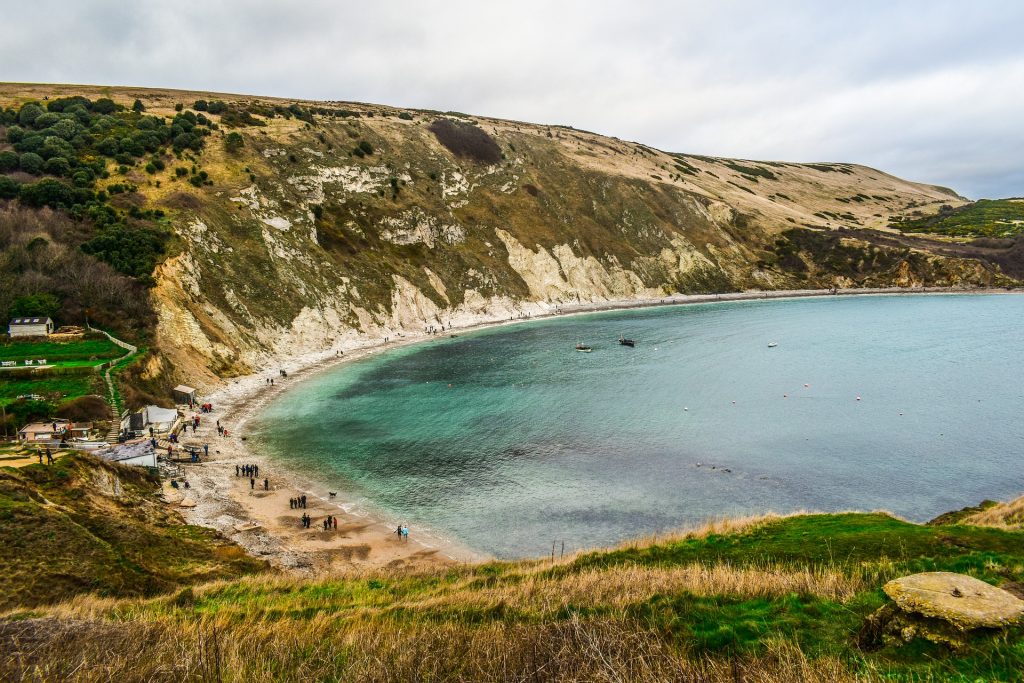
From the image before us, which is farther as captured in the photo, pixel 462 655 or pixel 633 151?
pixel 633 151

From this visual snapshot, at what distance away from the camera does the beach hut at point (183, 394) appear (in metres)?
50.9

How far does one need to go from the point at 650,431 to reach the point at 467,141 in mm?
105096

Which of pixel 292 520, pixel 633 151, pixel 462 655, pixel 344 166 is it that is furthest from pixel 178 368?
→ pixel 633 151

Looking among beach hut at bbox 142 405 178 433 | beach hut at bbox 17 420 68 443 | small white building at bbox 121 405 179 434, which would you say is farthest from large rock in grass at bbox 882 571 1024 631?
beach hut at bbox 142 405 178 433

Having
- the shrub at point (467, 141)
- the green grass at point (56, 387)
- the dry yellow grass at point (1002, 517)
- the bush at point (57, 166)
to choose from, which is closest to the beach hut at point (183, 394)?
the green grass at point (56, 387)

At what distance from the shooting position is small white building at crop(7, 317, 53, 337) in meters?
49.7

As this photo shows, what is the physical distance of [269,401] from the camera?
55969 mm

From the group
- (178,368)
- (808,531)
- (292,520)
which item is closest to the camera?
(808,531)

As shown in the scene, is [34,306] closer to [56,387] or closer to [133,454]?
[56,387]

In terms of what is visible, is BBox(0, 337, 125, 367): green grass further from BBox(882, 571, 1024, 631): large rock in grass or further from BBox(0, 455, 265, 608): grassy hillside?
BBox(882, 571, 1024, 631): large rock in grass

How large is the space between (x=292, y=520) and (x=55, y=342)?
111ft

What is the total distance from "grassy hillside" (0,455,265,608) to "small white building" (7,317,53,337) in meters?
28.5

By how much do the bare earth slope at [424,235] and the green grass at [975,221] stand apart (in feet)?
→ 41.4

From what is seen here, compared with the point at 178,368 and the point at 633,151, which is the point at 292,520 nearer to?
the point at 178,368
